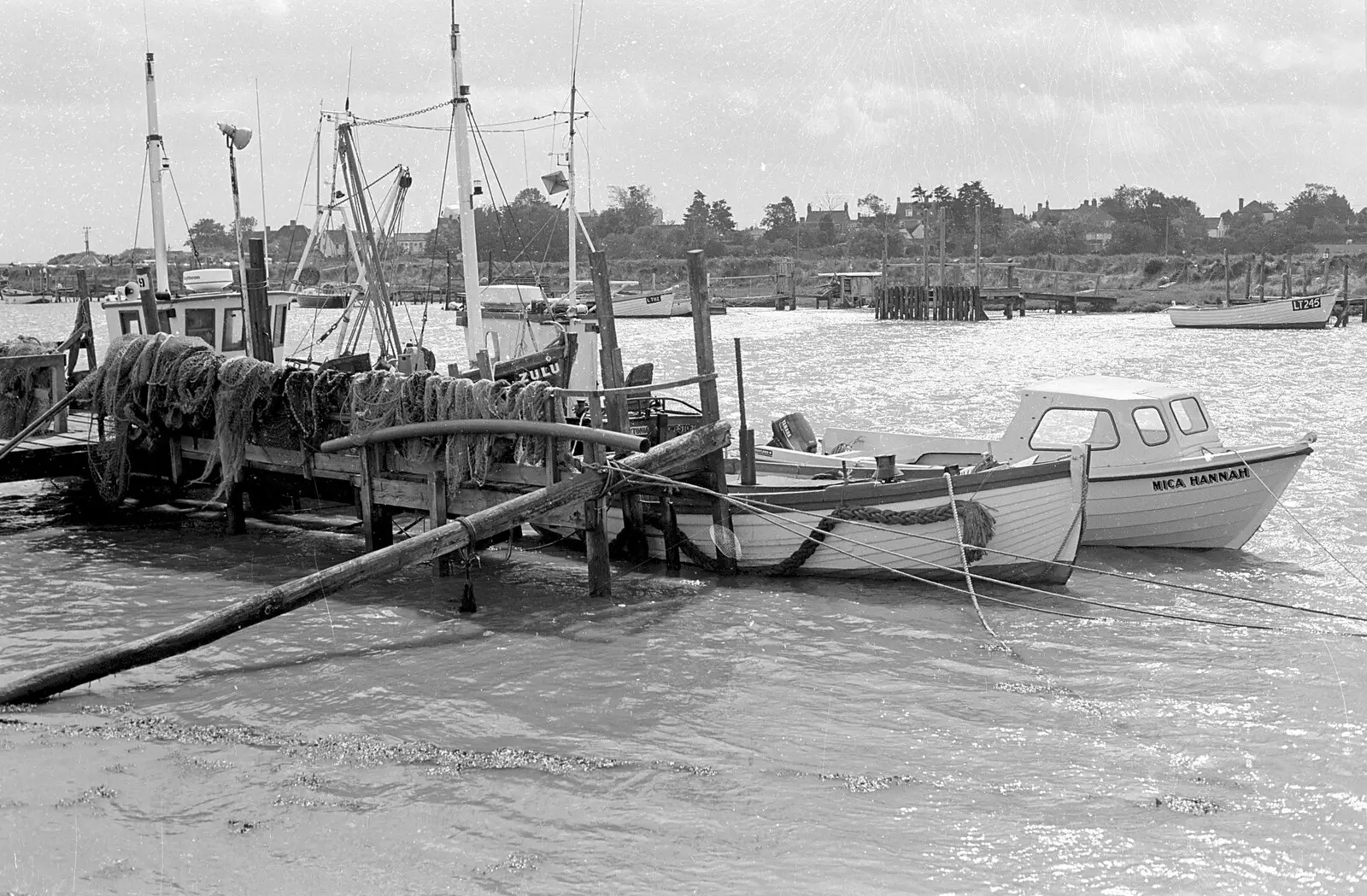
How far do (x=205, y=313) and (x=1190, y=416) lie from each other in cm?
1418

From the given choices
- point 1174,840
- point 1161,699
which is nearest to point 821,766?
point 1174,840

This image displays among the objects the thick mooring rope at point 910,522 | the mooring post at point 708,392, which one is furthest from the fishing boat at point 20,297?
the thick mooring rope at point 910,522

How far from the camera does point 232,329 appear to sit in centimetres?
2000

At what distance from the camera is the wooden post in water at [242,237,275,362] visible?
1506cm

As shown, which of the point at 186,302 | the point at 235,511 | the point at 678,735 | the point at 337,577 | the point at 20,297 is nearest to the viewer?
the point at 678,735

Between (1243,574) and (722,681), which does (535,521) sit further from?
(1243,574)

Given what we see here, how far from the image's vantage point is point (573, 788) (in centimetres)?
822

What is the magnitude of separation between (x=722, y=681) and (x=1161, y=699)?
344 centimetres

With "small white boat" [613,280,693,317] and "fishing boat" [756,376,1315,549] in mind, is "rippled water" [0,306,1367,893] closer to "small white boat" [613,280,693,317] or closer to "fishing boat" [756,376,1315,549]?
"fishing boat" [756,376,1315,549]

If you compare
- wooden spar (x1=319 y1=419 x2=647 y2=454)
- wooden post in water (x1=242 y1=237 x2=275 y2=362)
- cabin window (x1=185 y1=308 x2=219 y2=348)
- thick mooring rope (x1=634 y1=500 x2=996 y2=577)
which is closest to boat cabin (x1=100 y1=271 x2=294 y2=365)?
cabin window (x1=185 y1=308 x2=219 y2=348)

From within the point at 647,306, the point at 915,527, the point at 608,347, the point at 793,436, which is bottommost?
the point at 915,527

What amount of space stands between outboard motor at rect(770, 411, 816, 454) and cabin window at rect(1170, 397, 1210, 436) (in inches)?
188

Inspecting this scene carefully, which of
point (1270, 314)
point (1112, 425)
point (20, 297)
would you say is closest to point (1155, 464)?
point (1112, 425)

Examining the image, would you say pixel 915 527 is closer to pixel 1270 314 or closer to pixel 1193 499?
pixel 1193 499
